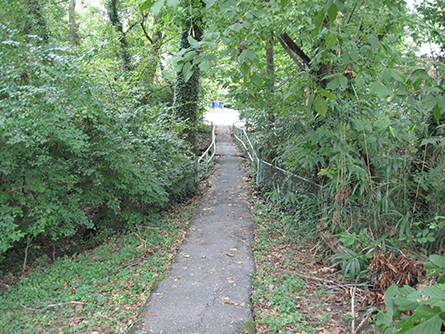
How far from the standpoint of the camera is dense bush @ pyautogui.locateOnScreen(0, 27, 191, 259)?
14.6 ft

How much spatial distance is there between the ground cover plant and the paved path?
0.31 metres

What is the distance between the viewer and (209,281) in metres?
4.69

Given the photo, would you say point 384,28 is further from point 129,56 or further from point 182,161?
point 129,56

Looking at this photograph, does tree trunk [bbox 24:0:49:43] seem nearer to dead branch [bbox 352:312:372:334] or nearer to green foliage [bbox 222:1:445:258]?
green foliage [bbox 222:1:445:258]

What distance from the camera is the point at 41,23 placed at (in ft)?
28.8

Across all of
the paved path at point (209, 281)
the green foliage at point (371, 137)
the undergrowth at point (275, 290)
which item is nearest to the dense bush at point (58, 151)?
the paved path at point (209, 281)

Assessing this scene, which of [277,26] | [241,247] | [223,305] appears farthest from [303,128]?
[223,305]

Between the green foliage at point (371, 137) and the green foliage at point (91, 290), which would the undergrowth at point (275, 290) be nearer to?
the green foliage at point (371, 137)

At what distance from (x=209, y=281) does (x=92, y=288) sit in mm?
1681

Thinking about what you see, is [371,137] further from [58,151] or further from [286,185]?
[58,151]

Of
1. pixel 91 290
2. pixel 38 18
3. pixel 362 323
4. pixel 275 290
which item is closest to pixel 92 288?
pixel 91 290

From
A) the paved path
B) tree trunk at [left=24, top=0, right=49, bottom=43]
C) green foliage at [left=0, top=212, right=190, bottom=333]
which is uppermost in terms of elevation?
tree trunk at [left=24, top=0, right=49, bottom=43]

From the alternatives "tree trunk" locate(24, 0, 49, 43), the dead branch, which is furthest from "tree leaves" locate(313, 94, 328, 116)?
"tree trunk" locate(24, 0, 49, 43)

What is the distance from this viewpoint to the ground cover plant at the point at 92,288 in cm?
396
